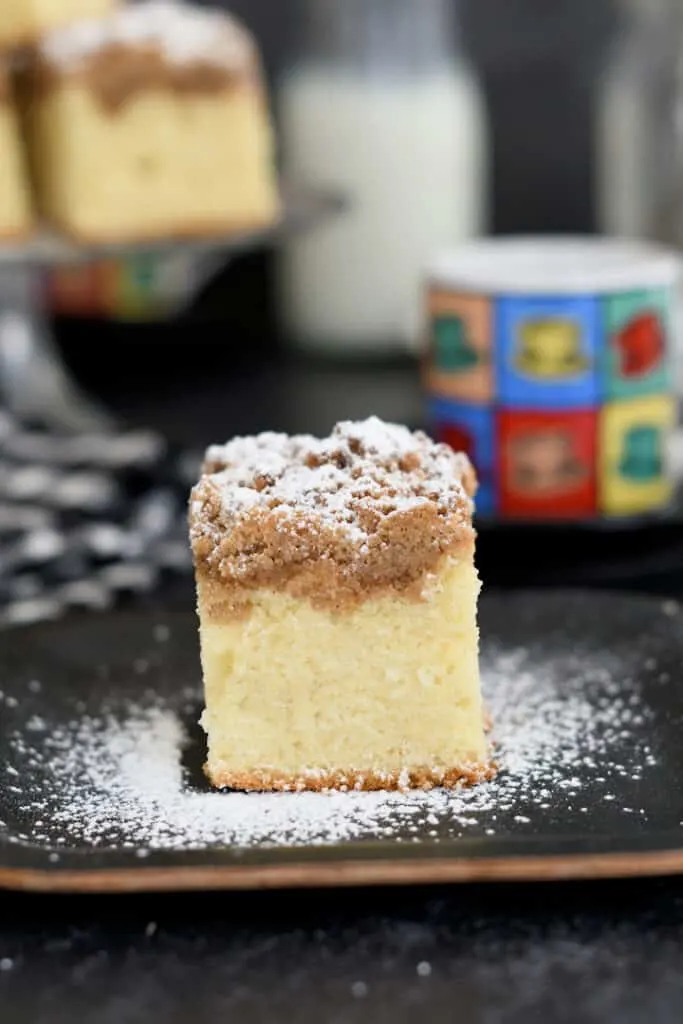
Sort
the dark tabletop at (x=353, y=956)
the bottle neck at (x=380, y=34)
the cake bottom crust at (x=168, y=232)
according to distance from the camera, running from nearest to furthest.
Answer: the dark tabletop at (x=353, y=956) → the cake bottom crust at (x=168, y=232) → the bottle neck at (x=380, y=34)

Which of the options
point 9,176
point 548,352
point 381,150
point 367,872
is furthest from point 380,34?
point 367,872

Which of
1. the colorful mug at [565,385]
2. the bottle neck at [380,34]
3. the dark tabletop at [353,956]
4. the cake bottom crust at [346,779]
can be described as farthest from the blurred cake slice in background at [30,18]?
the dark tabletop at [353,956]

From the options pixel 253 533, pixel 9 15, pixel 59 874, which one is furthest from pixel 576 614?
pixel 9 15

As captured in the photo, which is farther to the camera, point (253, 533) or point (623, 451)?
point (623, 451)

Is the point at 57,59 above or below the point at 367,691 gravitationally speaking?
above

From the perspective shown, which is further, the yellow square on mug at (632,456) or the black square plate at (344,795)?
the yellow square on mug at (632,456)

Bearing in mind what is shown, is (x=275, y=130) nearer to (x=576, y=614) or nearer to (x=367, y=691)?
(x=576, y=614)

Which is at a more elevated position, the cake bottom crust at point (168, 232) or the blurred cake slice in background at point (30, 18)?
the blurred cake slice in background at point (30, 18)

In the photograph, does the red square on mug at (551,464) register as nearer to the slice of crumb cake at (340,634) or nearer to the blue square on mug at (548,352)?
the blue square on mug at (548,352)
